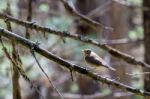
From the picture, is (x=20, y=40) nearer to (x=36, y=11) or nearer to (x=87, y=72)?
(x=87, y=72)

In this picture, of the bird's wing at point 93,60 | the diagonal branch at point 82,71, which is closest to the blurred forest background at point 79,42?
the bird's wing at point 93,60

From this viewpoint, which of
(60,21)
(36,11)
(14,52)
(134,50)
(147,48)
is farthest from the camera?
(134,50)

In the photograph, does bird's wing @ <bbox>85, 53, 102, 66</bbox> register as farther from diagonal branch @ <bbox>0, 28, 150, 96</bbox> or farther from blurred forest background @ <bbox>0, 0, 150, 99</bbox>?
blurred forest background @ <bbox>0, 0, 150, 99</bbox>

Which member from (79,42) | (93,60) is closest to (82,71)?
(93,60)

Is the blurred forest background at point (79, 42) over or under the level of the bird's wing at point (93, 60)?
under

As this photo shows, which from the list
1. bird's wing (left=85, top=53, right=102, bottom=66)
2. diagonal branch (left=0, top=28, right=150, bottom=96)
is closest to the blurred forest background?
bird's wing (left=85, top=53, right=102, bottom=66)

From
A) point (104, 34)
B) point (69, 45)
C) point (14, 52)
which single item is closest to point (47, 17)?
point (69, 45)

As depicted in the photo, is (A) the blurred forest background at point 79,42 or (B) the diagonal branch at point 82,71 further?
(A) the blurred forest background at point 79,42

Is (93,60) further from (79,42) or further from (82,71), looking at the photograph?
(79,42)

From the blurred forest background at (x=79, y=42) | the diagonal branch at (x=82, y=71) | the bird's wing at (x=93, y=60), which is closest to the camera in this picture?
the diagonal branch at (x=82, y=71)

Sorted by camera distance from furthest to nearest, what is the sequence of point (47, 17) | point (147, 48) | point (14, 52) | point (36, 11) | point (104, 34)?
1. point (104, 34)
2. point (47, 17)
3. point (36, 11)
4. point (147, 48)
5. point (14, 52)

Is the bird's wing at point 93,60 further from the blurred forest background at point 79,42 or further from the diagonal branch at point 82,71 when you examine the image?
the blurred forest background at point 79,42
